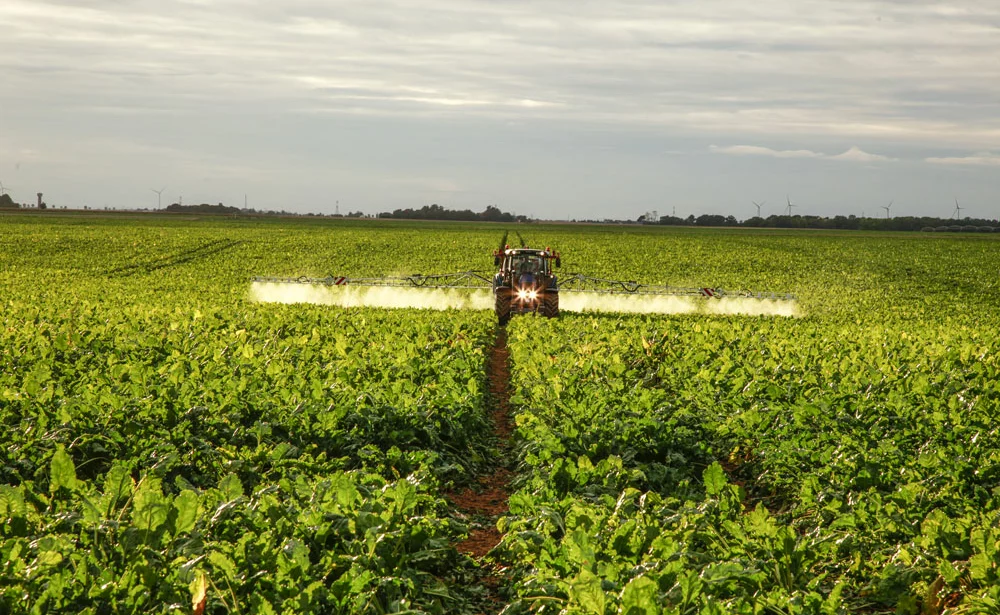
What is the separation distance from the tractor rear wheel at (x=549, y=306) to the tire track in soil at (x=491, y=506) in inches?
391

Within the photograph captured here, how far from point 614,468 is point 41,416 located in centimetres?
589

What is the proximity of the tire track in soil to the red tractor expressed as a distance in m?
10.4

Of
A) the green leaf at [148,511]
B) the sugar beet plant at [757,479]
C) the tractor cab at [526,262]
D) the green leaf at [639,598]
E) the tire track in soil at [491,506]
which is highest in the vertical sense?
the tractor cab at [526,262]

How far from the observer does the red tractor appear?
82.2 feet

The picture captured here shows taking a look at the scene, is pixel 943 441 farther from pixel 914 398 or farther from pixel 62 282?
pixel 62 282

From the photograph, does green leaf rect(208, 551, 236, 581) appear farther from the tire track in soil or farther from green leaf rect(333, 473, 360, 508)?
the tire track in soil

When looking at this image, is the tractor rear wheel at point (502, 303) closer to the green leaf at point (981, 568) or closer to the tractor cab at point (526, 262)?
the tractor cab at point (526, 262)

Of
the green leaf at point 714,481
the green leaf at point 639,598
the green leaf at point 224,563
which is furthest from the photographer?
the green leaf at point 714,481

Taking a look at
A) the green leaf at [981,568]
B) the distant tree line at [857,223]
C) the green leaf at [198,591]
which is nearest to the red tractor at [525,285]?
the green leaf at [981,568]

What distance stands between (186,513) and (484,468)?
5415 millimetres

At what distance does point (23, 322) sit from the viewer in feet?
56.4

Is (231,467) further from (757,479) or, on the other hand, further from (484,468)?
(757,479)

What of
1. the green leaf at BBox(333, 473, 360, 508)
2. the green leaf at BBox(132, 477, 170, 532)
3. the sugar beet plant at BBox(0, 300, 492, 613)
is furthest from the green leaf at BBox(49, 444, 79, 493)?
the green leaf at BBox(333, 473, 360, 508)

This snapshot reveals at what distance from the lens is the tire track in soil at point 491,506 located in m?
6.85
